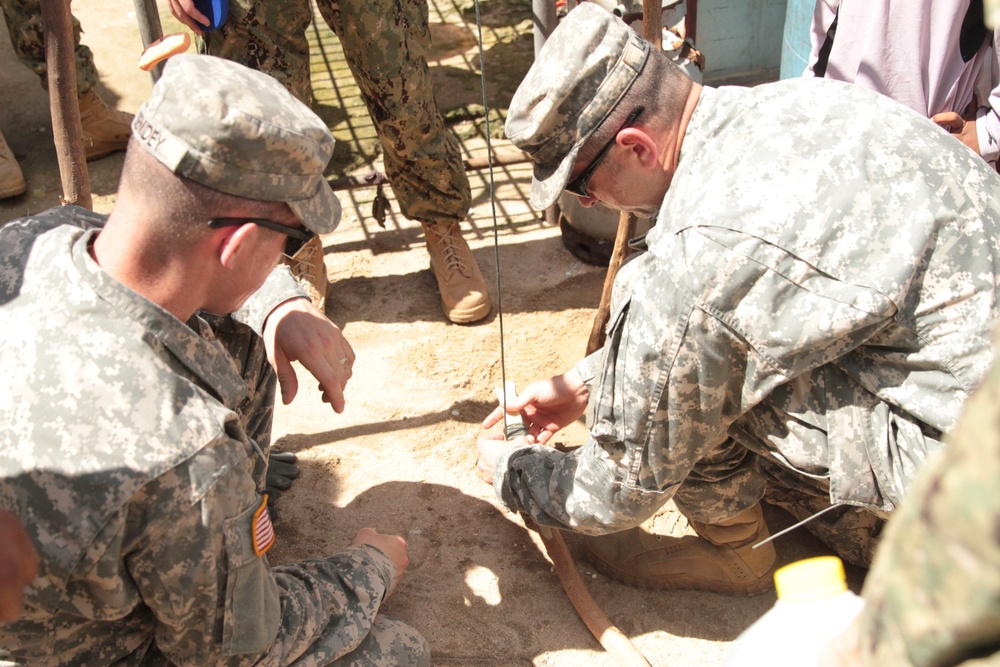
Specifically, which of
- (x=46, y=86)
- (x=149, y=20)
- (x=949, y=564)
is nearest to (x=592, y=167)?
(x=949, y=564)

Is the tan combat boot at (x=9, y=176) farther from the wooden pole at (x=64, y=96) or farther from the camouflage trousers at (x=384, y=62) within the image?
the wooden pole at (x=64, y=96)

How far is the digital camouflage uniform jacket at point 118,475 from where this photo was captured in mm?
2016

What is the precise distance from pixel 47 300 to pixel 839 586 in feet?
5.84

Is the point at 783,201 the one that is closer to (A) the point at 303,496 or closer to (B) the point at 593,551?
(B) the point at 593,551

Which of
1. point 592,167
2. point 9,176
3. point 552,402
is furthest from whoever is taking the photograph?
point 9,176

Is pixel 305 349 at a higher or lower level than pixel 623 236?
higher

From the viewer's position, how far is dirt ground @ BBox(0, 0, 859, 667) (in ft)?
10.7

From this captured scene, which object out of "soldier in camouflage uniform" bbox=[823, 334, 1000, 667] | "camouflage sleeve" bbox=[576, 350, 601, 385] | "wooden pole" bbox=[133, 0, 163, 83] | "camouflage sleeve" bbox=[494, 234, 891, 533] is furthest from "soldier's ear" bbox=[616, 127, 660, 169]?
"wooden pole" bbox=[133, 0, 163, 83]

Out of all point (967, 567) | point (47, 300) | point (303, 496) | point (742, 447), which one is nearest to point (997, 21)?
point (967, 567)

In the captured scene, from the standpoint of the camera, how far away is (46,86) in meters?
5.23

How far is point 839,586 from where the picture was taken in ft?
4.60

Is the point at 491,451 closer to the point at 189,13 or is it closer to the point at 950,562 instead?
the point at 189,13

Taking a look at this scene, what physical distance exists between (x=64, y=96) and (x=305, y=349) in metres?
1.39

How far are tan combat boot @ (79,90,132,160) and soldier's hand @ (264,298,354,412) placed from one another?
3.51 m
